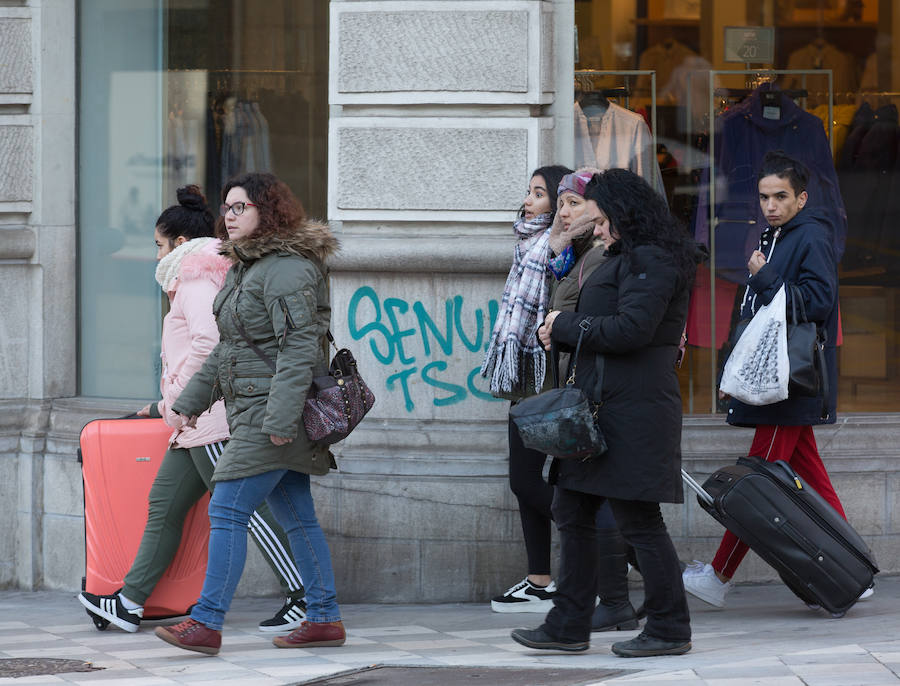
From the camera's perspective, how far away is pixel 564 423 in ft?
17.1

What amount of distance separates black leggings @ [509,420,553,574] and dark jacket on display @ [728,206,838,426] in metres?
0.85

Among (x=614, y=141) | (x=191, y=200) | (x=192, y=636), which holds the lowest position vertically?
(x=192, y=636)

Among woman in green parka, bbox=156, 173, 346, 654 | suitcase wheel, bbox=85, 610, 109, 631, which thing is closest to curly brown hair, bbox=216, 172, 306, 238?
woman in green parka, bbox=156, 173, 346, 654

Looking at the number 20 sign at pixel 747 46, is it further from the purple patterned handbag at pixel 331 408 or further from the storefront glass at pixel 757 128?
the purple patterned handbag at pixel 331 408

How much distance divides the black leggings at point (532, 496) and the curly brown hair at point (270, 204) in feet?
4.54

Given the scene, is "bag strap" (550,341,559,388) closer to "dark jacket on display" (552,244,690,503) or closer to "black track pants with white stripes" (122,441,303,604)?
"dark jacket on display" (552,244,690,503)

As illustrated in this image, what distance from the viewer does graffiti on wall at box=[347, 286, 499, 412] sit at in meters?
6.92

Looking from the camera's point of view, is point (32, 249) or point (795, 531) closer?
point (795, 531)

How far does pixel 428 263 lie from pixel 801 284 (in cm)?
167

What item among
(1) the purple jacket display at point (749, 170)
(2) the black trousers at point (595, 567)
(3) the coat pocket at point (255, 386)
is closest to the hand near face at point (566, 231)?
(2) the black trousers at point (595, 567)

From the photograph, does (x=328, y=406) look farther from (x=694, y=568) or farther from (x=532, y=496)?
(x=694, y=568)

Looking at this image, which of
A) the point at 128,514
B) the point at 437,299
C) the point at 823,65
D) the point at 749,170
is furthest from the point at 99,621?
the point at 823,65

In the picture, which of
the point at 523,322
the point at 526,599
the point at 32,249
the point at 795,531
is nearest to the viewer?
the point at 795,531

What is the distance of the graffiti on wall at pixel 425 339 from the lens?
6.92m
